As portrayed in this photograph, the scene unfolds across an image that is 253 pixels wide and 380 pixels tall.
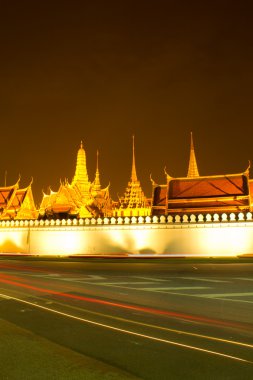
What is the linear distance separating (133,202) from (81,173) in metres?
9.20

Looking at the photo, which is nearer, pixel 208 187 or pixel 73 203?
pixel 208 187

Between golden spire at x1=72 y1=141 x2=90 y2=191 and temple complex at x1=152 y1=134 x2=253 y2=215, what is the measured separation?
80.5 ft

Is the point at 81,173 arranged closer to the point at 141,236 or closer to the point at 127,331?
the point at 141,236

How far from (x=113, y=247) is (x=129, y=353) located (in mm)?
23580

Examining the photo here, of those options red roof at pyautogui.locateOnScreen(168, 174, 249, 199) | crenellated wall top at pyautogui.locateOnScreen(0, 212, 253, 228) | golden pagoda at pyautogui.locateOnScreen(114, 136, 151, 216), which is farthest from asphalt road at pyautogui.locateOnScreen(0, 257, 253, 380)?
golden pagoda at pyautogui.locateOnScreen(114, 136, 151, 216)

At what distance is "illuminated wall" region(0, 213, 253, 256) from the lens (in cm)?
2597

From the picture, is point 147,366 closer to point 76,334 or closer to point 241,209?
point 76,334

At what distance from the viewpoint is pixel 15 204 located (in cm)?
4300

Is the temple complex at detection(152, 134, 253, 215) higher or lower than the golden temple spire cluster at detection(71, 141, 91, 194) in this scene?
lower

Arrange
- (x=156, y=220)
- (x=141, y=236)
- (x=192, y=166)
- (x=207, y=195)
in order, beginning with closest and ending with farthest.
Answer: (x=156, y=220) → (x=141, y=236) → (x=207, y=195) → (x=192, y=166)

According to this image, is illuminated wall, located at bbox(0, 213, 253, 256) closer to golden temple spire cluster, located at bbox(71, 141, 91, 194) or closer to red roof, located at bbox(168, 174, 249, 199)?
red roof, located at bbox(168, 174, 249, 199)

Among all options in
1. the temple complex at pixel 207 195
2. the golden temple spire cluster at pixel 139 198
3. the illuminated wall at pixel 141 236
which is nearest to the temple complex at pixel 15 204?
the golden temple spire cluster at pixel 139 198

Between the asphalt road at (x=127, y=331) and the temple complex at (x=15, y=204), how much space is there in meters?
29.7

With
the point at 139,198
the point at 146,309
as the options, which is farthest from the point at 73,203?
the point at 146,309
